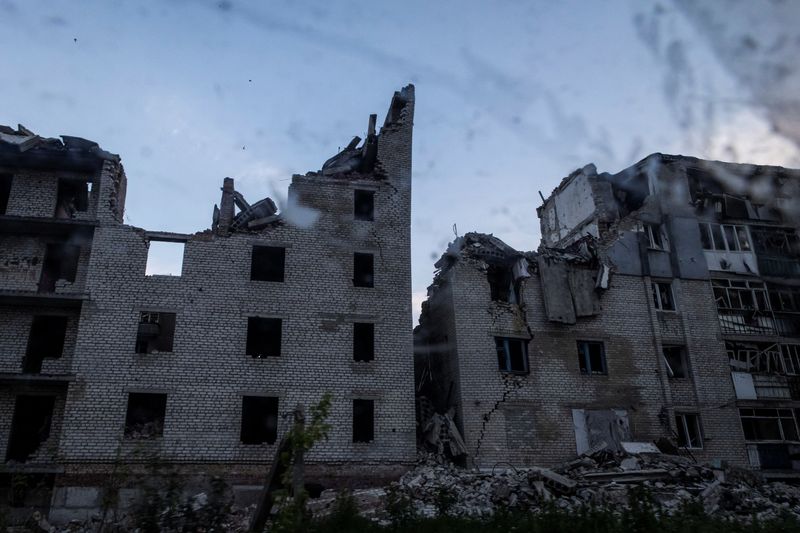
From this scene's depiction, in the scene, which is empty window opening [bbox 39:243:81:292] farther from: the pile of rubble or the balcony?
the balcony

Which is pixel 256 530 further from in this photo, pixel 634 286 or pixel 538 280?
pixel 634 286

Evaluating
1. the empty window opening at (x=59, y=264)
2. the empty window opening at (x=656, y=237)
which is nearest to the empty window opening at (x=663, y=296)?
the empty window opening at (x=656, y=237)

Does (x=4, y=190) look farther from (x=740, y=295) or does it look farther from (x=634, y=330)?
(x=740, y=295)

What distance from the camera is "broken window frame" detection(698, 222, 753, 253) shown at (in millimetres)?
25672

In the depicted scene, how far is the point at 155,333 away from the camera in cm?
2214

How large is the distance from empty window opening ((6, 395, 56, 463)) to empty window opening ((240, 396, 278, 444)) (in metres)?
5.44

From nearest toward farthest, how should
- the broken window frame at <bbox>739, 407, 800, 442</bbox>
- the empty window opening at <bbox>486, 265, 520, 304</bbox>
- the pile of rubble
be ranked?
the pile of rubble, the empty window opening at <bbox>486, 265, 520, 304</bbox>, the broken window frame at <bbox>739, 407, 800, 442</bbox>

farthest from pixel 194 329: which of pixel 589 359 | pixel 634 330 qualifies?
pixel 634 330

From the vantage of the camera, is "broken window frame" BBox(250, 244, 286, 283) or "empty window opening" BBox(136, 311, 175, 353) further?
"empty window opening" BBox(136, 311, 175, 353)

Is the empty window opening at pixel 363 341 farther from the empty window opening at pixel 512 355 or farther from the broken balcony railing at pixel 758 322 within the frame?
the broken balcony railing at pixel 758 322

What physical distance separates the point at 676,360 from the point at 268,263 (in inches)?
587

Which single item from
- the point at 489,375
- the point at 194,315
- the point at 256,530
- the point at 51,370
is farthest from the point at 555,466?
the point at 51,370

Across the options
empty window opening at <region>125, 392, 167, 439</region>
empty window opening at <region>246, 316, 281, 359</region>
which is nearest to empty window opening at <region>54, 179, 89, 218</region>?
empty window opening at <region>125, 392, 167, 439</region>

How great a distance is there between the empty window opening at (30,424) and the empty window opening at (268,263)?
6.90 metres
